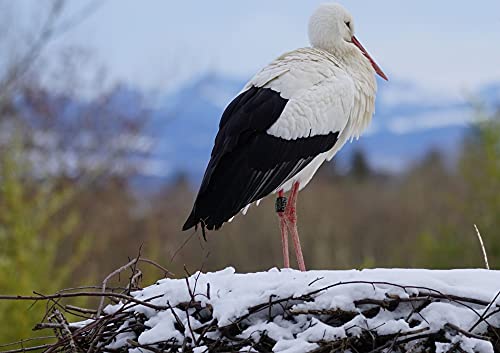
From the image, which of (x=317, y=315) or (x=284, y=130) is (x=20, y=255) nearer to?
(x=284, y=130)

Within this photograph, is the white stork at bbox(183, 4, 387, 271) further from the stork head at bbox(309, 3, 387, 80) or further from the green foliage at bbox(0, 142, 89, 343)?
the green foliage at bbox(0, 142, 89, 343)

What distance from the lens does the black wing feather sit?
4.66 metres

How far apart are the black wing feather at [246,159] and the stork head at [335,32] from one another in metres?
0.83

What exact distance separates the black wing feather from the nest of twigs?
1.63 meters

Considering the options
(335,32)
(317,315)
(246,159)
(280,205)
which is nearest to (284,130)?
(246,159)

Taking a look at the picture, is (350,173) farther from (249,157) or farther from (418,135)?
(418,135)

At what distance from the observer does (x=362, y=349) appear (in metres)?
2.73

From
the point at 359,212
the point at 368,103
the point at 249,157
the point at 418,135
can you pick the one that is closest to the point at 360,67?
the point at 368,103

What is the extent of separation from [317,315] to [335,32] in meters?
3.20

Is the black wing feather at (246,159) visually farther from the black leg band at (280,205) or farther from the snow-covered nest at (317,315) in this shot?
the snow-covered nest at (317,315)

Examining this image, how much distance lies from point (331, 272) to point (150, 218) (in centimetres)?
1885

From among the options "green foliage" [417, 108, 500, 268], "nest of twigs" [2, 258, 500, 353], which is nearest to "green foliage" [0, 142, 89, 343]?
"nest of twigs" [2, 258, 500, 353]

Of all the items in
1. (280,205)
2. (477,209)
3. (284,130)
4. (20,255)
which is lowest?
(477,209)

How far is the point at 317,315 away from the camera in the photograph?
110 inches
